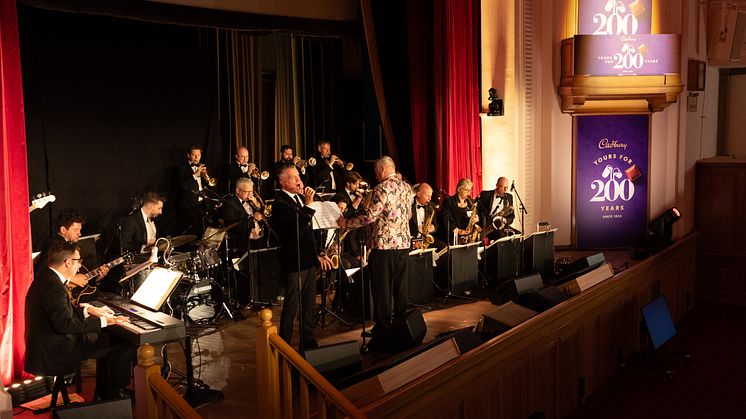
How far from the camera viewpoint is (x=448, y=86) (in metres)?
10.2

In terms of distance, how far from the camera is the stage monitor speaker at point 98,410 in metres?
3.53

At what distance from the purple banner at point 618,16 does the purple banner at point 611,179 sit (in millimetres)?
1129

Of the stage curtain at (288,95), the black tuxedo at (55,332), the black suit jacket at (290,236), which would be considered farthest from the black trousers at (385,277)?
the stage curtain at (288,95)

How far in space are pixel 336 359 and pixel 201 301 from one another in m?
3.78

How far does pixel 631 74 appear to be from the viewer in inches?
379

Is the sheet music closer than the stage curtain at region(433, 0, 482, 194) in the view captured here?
Yes

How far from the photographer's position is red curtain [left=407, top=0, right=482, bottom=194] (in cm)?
1020

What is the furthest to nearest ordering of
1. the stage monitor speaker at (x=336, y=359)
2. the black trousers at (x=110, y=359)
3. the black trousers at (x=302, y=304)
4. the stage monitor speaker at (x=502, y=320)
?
1. the black trousers at (x=302, y=304)
2. the stage monitor speaker at (x=502, y=320)
3. the black trousers at (x=110, y=359)
4. the stage monitor speaker at (x=336, y=359)

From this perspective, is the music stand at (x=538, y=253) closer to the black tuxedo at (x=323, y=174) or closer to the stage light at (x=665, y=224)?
the stage light at (x=665, y=224)

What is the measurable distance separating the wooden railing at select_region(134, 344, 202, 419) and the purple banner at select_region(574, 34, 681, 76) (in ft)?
25.0

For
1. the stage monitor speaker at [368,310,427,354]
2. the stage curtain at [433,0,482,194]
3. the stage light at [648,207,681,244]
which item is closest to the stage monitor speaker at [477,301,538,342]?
the stage monitor speaker at [368,310,427,354]

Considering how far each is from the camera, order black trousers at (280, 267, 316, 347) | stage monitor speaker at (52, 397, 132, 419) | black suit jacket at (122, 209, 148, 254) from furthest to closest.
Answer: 1. black suit jacket at (122, 209, 148, 254)
2. black trousers at (280, 267, 316, 347)
3. stage monitor speaker at (52, 397, 132, 419)

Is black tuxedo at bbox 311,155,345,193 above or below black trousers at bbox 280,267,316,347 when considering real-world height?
above

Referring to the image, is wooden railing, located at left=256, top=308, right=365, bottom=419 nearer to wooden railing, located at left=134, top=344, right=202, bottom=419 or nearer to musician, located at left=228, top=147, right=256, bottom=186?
wooden railing, located at left=134, top=344, right=202, bottom=419
